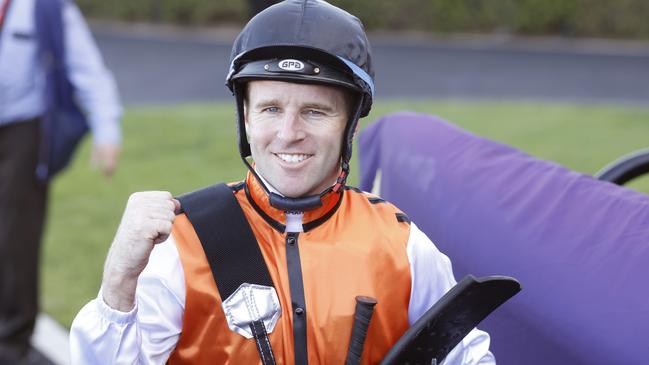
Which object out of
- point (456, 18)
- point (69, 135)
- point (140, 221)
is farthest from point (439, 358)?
point (456, 18)

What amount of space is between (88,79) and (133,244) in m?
2.75

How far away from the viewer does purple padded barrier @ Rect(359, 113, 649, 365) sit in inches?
91.7

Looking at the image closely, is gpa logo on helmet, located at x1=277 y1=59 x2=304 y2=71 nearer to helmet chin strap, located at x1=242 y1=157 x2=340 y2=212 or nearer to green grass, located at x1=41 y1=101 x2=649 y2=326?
helmet chin strap, located at x1=242 y1=157 x2=340 y2=212

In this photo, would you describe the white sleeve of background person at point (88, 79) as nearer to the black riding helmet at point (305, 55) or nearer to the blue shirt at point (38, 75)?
the blue shirt at point (38, 75)

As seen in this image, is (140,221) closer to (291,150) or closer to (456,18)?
(291,150)

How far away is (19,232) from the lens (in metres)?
4.51

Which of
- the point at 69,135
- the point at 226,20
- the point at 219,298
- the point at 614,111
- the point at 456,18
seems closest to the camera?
the point at 219,298

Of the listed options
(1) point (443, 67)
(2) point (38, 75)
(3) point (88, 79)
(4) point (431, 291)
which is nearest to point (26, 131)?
(2) point (38, 75)

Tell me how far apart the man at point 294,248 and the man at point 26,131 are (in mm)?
2360

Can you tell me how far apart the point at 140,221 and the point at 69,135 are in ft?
8.89

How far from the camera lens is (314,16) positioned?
226 cm

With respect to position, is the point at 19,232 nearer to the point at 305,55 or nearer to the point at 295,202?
the point at 295,202

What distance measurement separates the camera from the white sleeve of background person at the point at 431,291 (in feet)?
7.63

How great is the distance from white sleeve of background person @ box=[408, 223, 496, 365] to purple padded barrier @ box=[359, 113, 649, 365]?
0.25 meters
